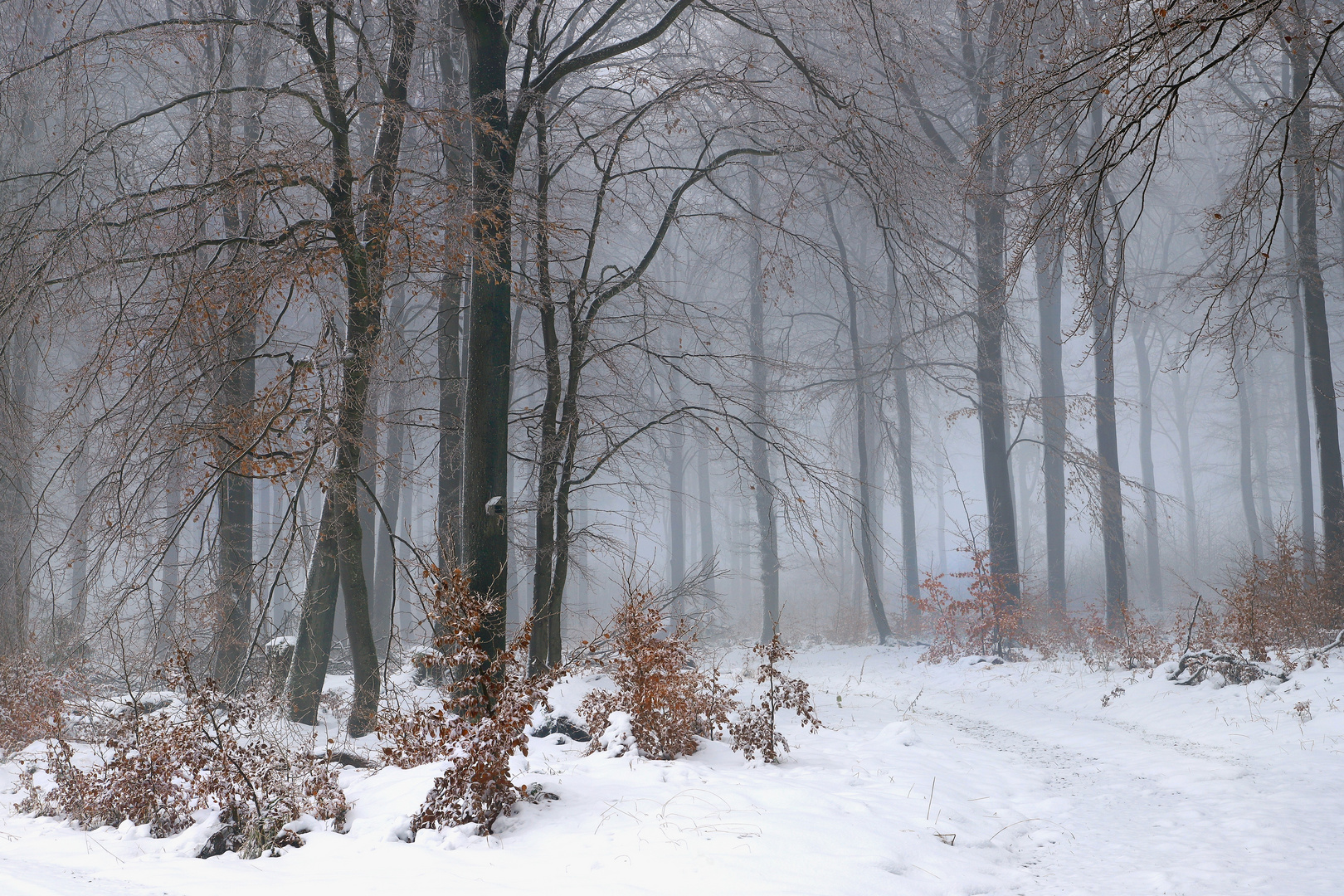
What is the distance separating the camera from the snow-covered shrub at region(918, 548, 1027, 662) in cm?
1377

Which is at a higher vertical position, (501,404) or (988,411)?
(988,411)

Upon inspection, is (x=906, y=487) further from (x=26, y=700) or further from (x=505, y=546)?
(x=26, y=700)

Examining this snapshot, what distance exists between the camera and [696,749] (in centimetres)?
627

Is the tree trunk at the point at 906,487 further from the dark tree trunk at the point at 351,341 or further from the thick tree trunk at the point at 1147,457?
the dark tree trunk at the point at 351,341

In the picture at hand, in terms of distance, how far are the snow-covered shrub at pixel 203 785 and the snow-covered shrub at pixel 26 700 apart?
8.70ft

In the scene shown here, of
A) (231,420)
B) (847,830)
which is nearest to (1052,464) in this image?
(847,830)

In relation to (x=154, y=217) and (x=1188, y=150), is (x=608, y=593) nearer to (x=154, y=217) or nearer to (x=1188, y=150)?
(x=1188, y=150)

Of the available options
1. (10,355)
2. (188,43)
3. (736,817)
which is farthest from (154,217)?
(736,817)

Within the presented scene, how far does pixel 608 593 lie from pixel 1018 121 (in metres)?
34.7

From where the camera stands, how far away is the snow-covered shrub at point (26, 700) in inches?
299

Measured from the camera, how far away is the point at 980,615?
14.4 metres

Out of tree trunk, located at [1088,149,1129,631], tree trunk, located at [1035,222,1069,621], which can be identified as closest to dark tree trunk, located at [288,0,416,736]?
tree trunk, located at [1088,149,1129,631]

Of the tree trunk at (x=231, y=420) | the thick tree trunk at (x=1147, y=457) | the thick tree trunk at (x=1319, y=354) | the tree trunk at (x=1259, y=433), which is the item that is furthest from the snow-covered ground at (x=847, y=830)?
the tree trunk at (x=1259, y=433)

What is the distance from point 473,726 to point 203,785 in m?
1.61
